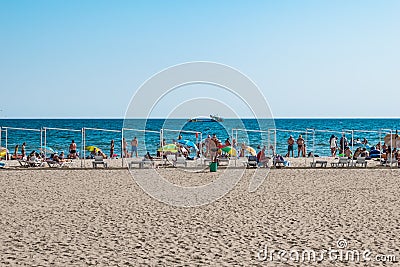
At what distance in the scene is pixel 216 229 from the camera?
8.42 meters

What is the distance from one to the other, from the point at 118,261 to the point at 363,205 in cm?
606

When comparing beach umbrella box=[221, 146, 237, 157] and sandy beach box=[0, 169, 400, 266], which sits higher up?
beach umbrella box=[221, 146, 237, 157]

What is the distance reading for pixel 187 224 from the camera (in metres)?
8.88

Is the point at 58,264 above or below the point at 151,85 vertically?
below

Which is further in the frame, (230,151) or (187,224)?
(230,151)

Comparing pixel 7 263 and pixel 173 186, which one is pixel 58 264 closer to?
pixel 7 263

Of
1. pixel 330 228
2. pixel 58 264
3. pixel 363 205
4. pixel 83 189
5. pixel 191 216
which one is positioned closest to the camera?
pixel 58 264

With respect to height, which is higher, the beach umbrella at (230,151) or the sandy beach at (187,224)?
the beach umbrella at (230,151)

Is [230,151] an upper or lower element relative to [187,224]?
upper

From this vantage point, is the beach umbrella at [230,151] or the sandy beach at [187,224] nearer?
the sandy beach at [187,224]

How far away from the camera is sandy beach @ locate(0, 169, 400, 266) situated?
6711 mm

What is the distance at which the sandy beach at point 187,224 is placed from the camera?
671cm

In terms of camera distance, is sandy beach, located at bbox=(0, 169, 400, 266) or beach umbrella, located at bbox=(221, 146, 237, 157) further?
beach umbrella, located at bbox=(221, 146, 237, 157)

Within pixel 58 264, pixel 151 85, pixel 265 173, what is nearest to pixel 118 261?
pixel 58 264
